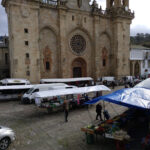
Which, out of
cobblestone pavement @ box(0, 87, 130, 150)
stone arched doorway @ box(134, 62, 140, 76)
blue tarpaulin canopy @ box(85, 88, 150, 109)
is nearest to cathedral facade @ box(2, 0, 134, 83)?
stone arched doorway @ box(134, 62, 140, 76)

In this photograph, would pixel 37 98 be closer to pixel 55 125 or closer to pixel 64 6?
pixel 55 125

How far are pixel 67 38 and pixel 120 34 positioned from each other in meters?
11.9

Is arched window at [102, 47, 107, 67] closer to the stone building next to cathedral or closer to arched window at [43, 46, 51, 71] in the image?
arched window at [43, 46, 51, 71]

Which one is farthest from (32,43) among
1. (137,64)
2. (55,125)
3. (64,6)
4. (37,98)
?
(137,64)

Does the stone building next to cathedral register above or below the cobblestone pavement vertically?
above

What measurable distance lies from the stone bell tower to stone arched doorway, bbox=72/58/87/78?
22.1ft

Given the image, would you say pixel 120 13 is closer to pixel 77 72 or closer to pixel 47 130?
pixel 77 72

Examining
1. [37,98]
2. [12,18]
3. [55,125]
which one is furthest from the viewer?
[12,18]

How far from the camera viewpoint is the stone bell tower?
30156 mm

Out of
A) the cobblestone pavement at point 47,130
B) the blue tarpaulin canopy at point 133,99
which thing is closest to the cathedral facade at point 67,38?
the cobblestone pavement at point 47,130

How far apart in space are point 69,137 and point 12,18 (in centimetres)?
1876

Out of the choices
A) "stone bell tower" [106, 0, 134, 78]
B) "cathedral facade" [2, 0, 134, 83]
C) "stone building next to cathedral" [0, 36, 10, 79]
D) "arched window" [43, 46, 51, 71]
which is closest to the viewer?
"cathedral facade" [2, 0, 134, 83]

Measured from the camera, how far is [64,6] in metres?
24.6

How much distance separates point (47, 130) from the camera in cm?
896
